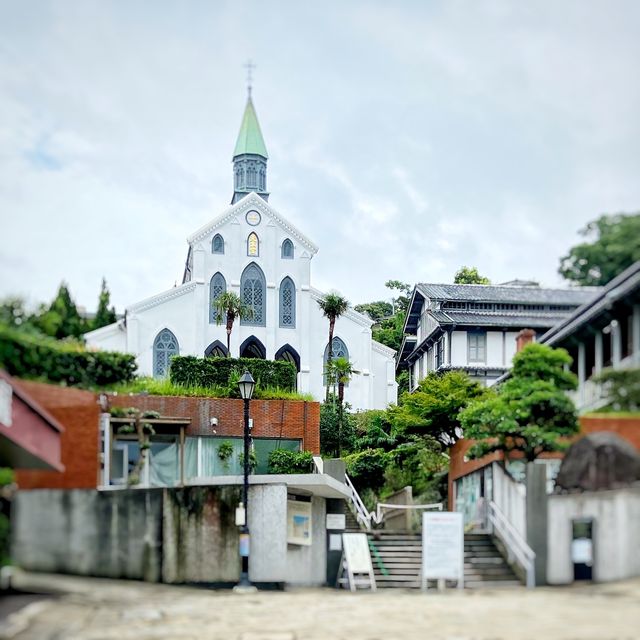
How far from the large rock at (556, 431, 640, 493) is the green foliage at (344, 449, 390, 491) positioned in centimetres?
1450

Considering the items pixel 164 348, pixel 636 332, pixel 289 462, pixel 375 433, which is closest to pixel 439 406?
Answer: pixel 289 462

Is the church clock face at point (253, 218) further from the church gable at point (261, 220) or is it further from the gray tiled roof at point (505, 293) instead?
the gray tiled roof at point (505, 293)

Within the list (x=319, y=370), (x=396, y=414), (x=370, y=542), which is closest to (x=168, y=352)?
(x=319, y=370)

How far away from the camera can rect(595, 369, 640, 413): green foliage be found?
14750 millimetres

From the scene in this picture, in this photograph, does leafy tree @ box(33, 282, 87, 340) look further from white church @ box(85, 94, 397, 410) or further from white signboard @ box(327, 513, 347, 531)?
white church @ box(85, 94, 397, 410)

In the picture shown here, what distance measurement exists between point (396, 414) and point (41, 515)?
16992 mm

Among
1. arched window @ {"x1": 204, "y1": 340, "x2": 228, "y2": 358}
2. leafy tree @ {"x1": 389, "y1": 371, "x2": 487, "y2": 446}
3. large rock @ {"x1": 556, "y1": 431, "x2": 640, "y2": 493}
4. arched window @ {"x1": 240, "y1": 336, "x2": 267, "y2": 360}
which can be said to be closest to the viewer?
large rock @ {"x1": 556, "y1": 431, "x2": 640, "y2": 493}

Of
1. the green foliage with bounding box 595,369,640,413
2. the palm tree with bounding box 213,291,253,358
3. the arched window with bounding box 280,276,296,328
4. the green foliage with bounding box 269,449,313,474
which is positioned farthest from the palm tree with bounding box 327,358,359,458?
the green foliage with bounding box 595,369,640,413

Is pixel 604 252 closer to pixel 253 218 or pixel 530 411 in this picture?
pixel 530 411

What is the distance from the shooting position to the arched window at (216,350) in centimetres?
5155

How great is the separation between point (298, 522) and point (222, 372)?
10749mm

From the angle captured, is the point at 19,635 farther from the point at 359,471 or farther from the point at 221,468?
the point at 359,471

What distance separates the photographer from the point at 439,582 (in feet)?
63.6

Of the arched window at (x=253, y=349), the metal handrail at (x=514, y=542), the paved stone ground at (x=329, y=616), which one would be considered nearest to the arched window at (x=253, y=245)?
the arched window at (x=253, y=349)
